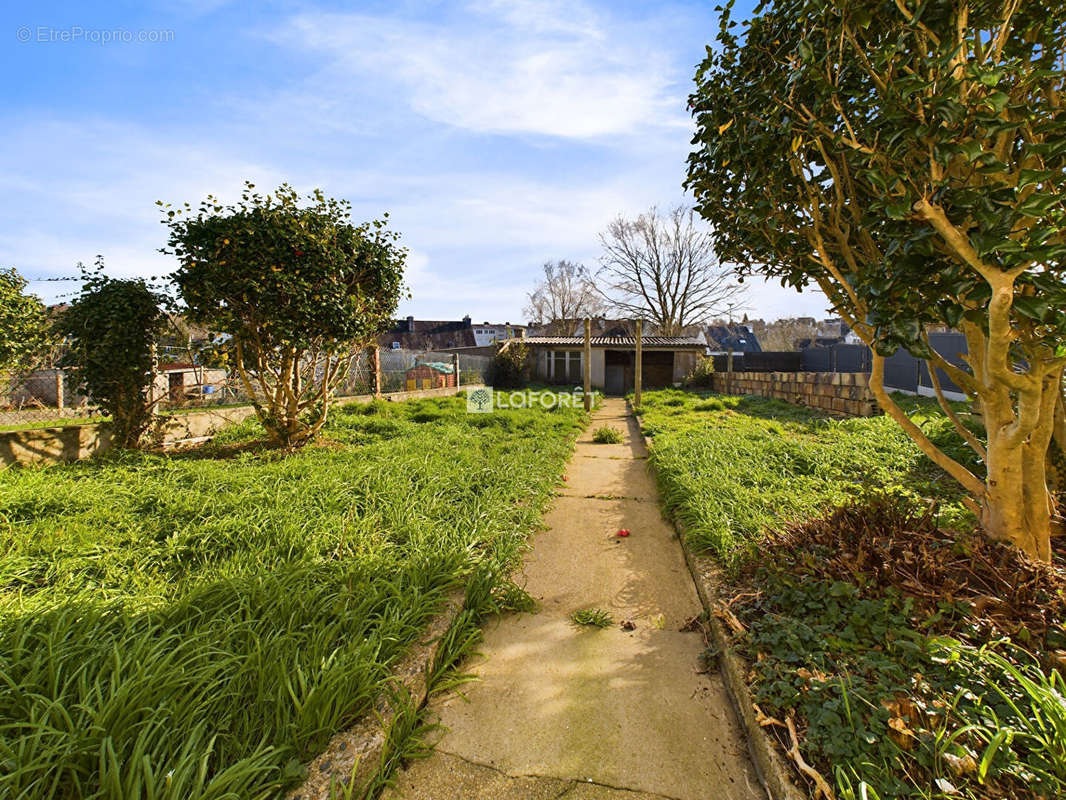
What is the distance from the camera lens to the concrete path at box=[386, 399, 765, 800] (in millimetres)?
1337

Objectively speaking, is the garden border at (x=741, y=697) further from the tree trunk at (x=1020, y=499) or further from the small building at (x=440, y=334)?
the small building at (x=440, y=334)

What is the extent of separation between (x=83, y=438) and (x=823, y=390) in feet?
37.0

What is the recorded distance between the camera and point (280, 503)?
2980 mm

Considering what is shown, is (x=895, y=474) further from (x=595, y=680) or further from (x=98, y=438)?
(x=98, y=438)

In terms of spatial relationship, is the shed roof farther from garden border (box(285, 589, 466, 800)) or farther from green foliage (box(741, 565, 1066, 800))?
green foliage (box(741, 565, 1066, 800))

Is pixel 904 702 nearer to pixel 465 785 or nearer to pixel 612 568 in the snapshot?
pixel 465 785

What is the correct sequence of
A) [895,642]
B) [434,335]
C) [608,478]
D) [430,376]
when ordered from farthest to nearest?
[434,335], [430,376], [608,478], [895,642]

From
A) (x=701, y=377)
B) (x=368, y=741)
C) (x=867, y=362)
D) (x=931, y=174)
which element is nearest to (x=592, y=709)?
(x=368, y=741)

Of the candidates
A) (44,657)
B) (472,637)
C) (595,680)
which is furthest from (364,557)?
(595,680)

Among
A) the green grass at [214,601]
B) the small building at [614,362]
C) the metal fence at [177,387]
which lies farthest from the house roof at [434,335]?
the green grass at [214,601]

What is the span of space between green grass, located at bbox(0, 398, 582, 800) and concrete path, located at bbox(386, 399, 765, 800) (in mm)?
309

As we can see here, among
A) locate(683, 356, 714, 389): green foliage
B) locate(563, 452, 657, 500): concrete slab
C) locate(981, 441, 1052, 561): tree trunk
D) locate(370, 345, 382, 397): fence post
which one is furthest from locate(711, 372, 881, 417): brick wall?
locate(370, 345, 382, 397): fence post

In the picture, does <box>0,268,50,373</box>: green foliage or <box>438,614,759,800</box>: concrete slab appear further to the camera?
<box>0,268,50,373</box>: green foliage

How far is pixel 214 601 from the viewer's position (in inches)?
73.8
